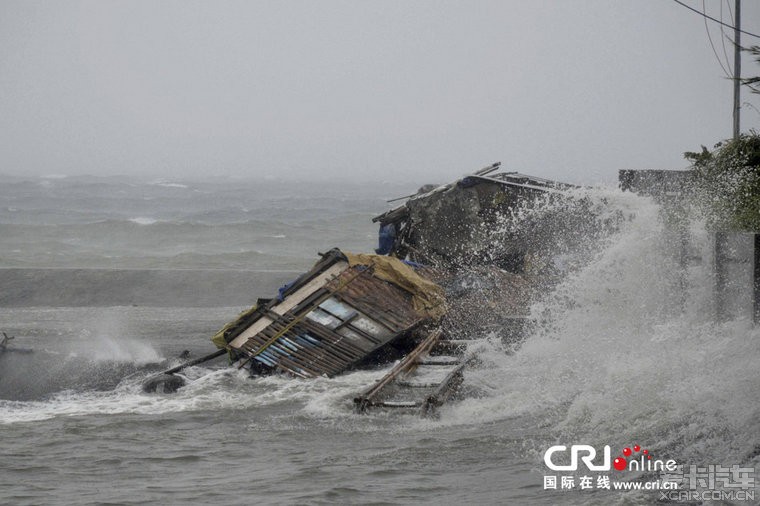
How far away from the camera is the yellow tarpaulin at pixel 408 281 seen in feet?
49.8

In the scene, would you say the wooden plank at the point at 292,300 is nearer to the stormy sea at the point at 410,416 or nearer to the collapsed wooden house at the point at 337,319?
the collapsed wooden house at the point at 337,319

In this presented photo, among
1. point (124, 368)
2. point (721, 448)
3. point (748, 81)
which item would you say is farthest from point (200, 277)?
point (721, 448)

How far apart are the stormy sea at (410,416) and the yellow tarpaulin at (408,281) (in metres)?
0.94

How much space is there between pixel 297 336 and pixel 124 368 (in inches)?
108

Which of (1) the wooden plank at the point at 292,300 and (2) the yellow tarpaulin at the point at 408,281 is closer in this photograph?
(1) the wooden plank at the point at 292,300

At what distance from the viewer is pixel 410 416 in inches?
425

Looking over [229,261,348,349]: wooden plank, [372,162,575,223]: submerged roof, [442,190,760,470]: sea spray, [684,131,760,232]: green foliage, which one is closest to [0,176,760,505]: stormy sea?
[442,190,760,470]: sea spray

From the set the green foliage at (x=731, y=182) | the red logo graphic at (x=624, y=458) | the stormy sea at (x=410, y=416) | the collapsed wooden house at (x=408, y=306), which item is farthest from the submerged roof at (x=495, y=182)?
the red logo graphic at (x=624, y=458)

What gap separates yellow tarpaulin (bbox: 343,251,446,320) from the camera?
1518cm

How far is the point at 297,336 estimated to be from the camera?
1425 cm

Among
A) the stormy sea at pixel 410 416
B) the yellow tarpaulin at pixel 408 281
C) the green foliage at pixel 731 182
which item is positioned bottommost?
the stormy sea at pixel 410 416

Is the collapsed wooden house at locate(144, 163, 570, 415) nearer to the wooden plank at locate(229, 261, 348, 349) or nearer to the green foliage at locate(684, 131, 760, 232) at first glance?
the wooden plank at locate(229, 261, 348, 349)

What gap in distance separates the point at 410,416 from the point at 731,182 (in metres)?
5.75

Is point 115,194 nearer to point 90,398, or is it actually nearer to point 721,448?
point 90,398
